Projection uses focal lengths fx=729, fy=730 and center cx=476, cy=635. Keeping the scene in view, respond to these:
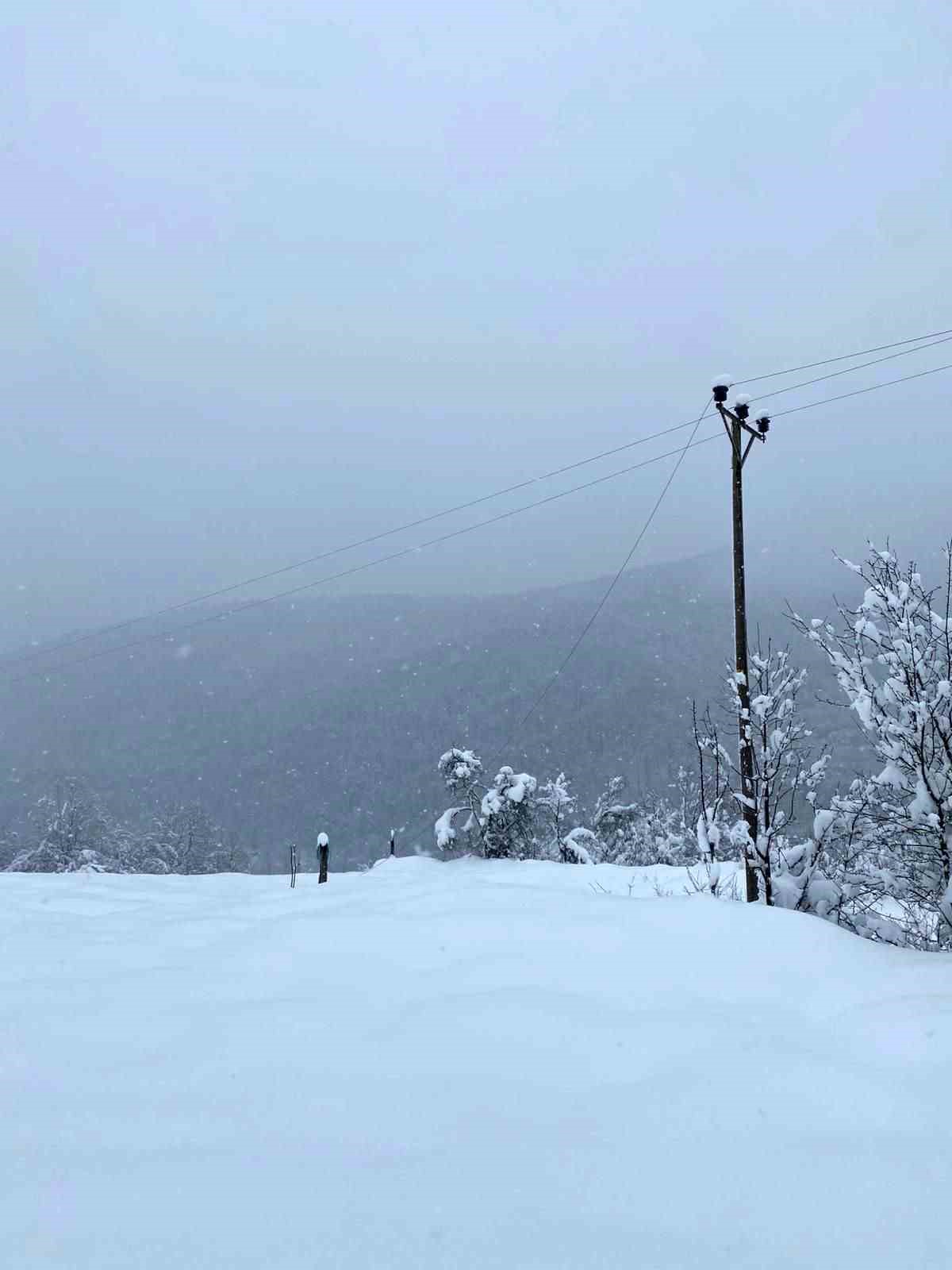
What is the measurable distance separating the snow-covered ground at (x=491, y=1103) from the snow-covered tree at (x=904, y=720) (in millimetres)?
1330

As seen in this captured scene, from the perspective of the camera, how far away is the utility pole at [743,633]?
725 cm

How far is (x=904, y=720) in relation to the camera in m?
5.40

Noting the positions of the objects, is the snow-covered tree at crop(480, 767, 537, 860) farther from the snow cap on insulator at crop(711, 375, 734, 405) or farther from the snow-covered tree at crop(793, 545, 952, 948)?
the snow-covered tree at crop(793, 545, 952, 948)

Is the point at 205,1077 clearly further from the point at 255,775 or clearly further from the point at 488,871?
the point at 255,775

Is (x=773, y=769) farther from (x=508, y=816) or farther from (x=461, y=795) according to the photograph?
(x=461, y=795)

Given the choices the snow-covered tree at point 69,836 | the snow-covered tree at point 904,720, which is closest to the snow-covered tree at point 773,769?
the snow-covered tree at point 904,720

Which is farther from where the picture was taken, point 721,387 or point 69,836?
point 69,836

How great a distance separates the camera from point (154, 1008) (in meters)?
3.72

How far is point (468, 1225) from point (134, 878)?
10371mm

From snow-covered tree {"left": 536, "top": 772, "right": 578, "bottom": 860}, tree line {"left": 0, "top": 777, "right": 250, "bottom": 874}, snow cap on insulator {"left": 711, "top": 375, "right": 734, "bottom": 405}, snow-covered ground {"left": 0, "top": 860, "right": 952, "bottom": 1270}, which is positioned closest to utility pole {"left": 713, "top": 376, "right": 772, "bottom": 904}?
snow cap on insulator {"left": 711, "top": 375, "right": 734, "bottom": 405}

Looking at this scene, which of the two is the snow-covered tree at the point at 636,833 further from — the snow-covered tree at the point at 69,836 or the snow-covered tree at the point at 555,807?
the snow-covered tree at the point at 69,836

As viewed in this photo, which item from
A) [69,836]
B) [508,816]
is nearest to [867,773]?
[508,816]

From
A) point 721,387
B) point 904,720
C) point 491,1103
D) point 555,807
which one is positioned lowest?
point 555,807

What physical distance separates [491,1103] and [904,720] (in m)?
4.32
